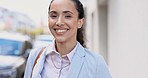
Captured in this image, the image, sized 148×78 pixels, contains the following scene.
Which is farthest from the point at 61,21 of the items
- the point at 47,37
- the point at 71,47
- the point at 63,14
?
the point at 47,37

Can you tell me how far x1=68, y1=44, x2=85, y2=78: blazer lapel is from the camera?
1275mm

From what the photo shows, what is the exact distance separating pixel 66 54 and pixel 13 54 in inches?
161

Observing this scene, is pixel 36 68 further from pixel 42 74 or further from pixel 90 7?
pixel 90 7

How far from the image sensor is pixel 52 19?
1297 millimetres

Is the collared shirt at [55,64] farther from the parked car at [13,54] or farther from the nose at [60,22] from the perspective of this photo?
the parked car at [13,54]

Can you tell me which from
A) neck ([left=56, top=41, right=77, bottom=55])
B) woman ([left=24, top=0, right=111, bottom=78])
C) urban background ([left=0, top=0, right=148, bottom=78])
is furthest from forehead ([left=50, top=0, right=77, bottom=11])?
urban background ([left=0, top=0, right=148, bottom=78])

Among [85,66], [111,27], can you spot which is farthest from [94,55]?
[111,27]

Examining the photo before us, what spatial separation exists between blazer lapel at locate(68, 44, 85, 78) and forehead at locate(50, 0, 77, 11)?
20 cm

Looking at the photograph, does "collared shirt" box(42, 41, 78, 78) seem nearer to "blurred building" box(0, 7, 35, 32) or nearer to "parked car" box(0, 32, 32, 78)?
"parked car" box(0, 32, 32, 78)

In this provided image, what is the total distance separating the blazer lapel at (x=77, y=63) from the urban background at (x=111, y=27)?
2.48 feet

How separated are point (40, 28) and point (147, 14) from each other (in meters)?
3.98

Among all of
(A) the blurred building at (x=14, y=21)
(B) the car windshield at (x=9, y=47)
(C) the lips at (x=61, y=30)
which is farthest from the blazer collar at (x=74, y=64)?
(A) the blurred building at (x=14, y=21)

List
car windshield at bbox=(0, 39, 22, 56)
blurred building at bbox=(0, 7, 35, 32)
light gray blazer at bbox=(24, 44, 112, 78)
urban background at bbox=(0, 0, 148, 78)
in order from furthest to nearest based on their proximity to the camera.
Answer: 1. blurred building at bbox=(0, 7, 35, 32)
2. car windshield at bbox=(0, 39, 22, 56)
3. urban background at bbox=(0, 0, 148, 78)
4. light gray blazer at bbox=(24, 44, 112, 78)

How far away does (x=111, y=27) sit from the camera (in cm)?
413
